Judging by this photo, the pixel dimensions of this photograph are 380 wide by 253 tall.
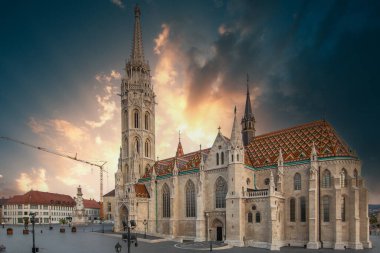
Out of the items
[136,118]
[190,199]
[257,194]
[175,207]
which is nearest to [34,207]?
[136,118]

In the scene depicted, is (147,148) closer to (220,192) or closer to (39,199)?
(220,192)

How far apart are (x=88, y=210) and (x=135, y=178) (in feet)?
290

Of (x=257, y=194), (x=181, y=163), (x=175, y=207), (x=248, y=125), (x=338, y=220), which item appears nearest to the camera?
(x=338, y=220)

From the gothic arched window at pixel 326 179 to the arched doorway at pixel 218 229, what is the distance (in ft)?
54.6

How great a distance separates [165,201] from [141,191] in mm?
6005

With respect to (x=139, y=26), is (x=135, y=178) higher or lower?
lower

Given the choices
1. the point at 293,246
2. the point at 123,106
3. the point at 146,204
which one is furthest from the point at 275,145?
the point at 123,106

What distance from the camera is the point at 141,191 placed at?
64562mm

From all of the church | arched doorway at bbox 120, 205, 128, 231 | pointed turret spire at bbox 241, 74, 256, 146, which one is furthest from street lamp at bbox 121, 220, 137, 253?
pointed turret spire at bbox 241, 74, 256, 146

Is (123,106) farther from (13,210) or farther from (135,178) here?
(13,210)

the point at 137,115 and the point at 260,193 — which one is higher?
the point at 137,115

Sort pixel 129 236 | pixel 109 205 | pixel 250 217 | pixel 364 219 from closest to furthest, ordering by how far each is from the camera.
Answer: pixel 129 236 < pixel 364 219 < pixel 250 217 < pixel 109 205

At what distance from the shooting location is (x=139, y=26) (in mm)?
77562

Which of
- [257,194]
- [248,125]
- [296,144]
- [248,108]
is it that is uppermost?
[248,108]
